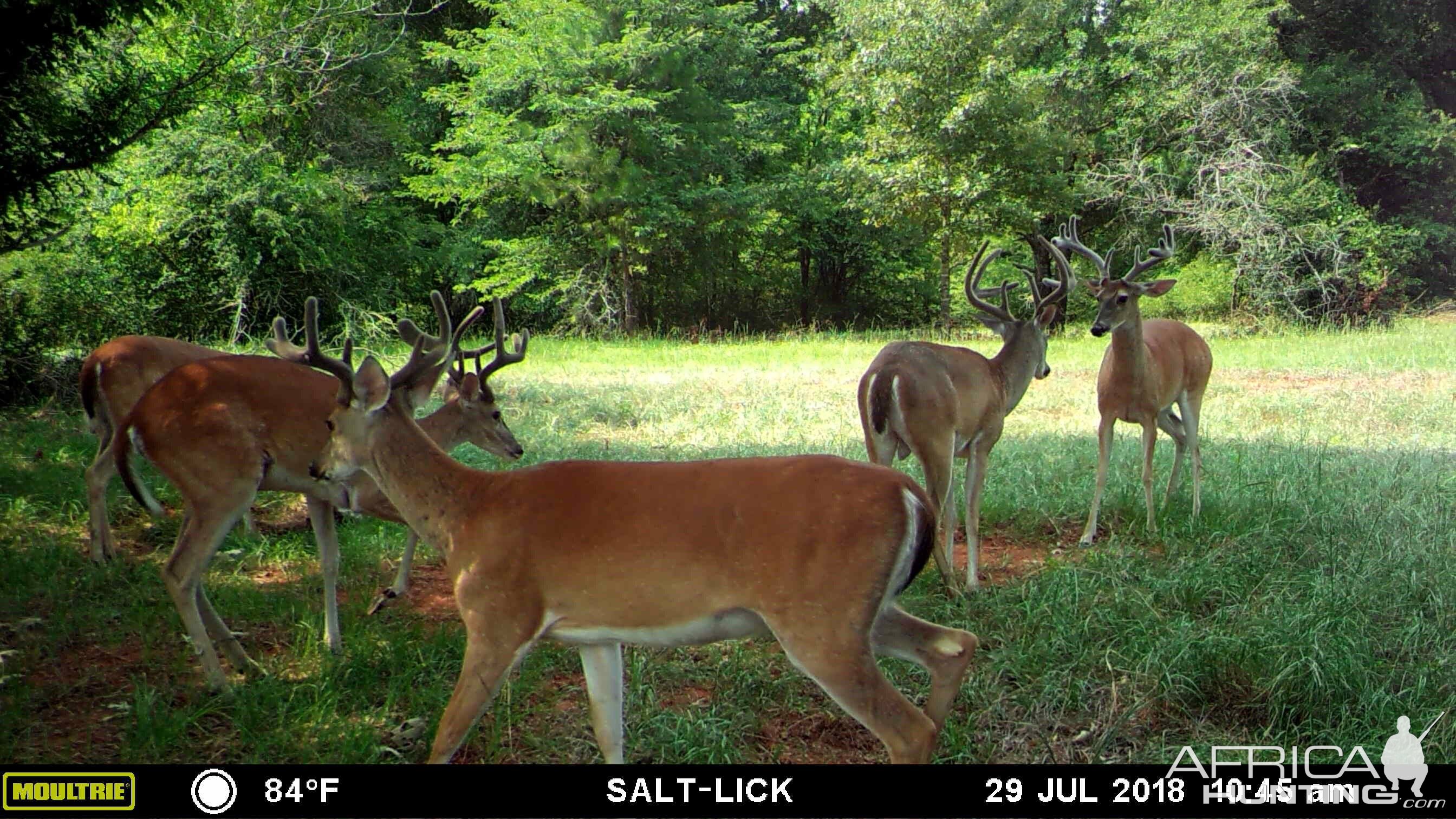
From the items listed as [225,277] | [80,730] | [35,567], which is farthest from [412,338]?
[225,277]

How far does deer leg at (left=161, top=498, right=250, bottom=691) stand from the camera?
427 centimetres

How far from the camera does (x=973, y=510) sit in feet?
19.4

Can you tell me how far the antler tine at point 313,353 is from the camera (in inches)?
147

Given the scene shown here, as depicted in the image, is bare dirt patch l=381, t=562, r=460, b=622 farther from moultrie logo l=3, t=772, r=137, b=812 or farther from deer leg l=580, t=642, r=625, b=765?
moultrie logo l=3, t=772, r=137, b=812

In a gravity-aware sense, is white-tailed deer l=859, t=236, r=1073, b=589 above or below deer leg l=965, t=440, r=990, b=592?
above

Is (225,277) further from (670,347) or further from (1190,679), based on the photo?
(1190,679)

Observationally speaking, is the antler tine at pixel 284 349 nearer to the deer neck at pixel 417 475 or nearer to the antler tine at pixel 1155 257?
the deer neck at pixel 417 475

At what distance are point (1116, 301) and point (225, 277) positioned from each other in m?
12.3

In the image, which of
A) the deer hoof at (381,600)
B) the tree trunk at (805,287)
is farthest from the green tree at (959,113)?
the deer hoof at (381,600)

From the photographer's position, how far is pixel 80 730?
3875 mm

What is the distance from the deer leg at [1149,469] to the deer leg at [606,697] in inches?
154

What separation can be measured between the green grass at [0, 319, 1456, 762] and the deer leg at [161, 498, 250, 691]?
0.39 ft

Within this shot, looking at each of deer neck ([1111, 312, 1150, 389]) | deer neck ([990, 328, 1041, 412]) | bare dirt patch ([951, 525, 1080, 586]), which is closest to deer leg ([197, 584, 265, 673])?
bare dirt patch ([951, 525, 1080, 586])

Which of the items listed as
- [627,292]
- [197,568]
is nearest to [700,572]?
[197,568]
